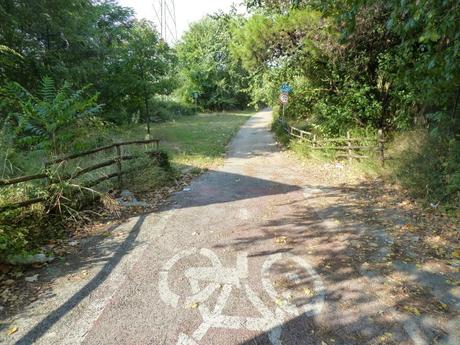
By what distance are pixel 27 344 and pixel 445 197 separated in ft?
22.8

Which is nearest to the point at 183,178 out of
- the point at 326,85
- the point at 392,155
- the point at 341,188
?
the point at 341,188

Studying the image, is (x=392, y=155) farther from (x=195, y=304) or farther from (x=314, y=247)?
(x=195, y=304)

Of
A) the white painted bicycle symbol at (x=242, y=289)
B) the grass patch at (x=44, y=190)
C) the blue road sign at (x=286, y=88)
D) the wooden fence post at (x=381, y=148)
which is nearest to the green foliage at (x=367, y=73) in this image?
the blue road sign at (x=286, y=88)

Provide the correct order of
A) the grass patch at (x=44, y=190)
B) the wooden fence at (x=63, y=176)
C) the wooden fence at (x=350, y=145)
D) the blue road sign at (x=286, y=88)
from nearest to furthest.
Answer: the grass patch at (x=44, y=190) < the wooden fence at (x=63, y=176) < the wooden fence at (x=350, y=145) < the blue road sign at (x=286, y=88)

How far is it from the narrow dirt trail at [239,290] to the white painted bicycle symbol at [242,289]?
12 mm

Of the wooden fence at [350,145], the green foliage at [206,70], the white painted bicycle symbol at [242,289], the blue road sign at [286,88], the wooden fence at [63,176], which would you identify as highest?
the green foliage at [206,70]

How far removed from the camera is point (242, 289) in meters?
3.77

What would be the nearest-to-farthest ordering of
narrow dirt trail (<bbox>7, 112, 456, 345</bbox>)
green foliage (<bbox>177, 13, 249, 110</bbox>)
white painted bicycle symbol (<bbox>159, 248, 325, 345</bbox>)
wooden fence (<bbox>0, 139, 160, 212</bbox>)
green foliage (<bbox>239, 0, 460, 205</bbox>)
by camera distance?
narrow dirt trail (<bbox>7, 112, 456, 345</bbox>) → white painted bicycle symbol (<bbox>159, 248, 325, 345</bbox>) → wooden fence (<bbox>0, 139, 160, 212</bbox>) → green foliage (<bbox>239, 0, 460, 205</bbox>) → green foliage (<bbox>177, 13, 249, 110</bbox>)

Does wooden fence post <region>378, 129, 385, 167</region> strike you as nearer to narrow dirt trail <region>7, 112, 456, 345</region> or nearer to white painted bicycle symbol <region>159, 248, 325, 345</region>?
narrow dirt trail <region>7, 112, 456, 345</region>

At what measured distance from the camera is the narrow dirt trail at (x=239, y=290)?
120 inches

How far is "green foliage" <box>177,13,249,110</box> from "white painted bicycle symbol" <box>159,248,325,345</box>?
129ft

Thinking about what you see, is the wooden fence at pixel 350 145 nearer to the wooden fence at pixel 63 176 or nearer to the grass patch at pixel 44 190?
the grass patch at pixel 44 190

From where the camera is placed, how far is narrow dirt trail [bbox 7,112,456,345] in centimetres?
306

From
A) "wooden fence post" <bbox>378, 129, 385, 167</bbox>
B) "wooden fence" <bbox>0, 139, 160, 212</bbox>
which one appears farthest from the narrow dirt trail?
"wooden fence post" <bbox>378, 129, 385, 167</bbox>
